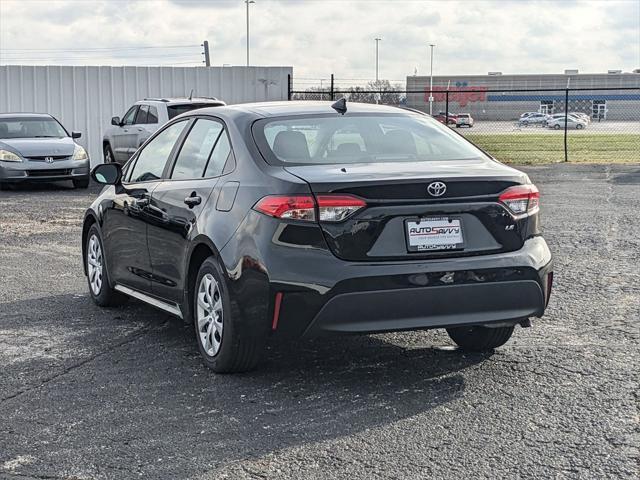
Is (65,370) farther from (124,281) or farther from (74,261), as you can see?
(74,261)

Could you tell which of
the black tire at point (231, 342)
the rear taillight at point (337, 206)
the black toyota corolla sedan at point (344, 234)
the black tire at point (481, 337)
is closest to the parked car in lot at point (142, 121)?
the black toyota corolla sedan at point (344, 234)

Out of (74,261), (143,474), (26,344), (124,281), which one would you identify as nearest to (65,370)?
(26,344)

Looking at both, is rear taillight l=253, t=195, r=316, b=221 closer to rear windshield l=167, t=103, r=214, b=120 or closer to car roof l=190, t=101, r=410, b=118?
car roof l=190, t=101, r=410, b=118

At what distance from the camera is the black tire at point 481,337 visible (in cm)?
624

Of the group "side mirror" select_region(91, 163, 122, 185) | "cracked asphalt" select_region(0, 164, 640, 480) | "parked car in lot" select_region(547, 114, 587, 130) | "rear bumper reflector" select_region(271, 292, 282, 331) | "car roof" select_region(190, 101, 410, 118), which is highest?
"car roof" select_region(190, 101, 410, 118)

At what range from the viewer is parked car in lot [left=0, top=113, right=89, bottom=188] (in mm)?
19125

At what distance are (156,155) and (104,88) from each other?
1957 centimetres

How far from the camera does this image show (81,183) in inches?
789

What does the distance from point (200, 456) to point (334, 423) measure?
0.74 m

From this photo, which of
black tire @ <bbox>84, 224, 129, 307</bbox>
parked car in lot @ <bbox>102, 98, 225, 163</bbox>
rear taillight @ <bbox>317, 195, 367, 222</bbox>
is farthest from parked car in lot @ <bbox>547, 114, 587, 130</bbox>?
rear taillight @ <bbox>317, 195, 367, 222</bbox>

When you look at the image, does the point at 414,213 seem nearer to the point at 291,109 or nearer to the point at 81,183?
the point at 291,109

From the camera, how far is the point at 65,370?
19.8 ft

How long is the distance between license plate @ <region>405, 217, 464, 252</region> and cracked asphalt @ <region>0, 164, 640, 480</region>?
77 centimetres

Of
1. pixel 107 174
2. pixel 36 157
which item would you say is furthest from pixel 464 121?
pixel 107 174
